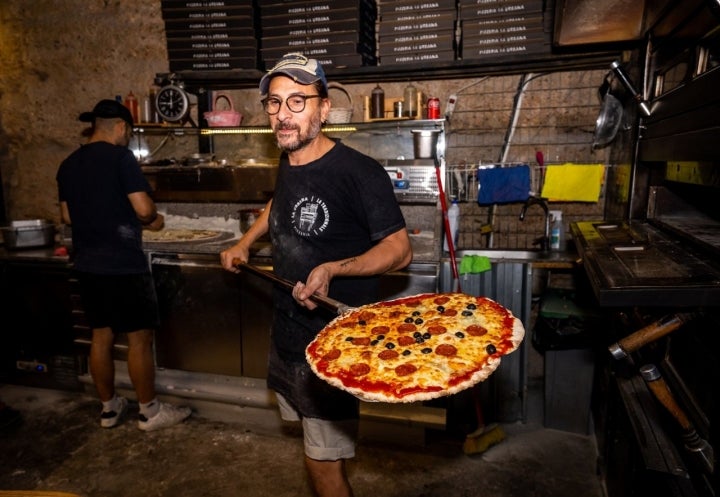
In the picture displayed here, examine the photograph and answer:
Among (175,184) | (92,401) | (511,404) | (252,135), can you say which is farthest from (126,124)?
(511,404)

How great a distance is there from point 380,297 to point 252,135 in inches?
92.3

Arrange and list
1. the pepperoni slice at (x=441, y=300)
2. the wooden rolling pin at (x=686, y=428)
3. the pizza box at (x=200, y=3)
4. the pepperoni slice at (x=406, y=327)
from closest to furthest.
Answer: the wooden rolling pin at (x=686, y=428) → the pepperoni slice at (x=406, y=327) → the pepperoni slice at (x=441, y=300) → the pizza box at (x=200, y=3)

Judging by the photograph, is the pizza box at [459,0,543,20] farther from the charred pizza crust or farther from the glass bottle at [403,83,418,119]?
the charred pizza crust

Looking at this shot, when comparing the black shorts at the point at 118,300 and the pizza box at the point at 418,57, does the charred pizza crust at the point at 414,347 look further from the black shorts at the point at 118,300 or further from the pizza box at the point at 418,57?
the pizza box at the point at 418,57

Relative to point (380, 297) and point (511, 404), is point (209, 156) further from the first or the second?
point (511, 404)

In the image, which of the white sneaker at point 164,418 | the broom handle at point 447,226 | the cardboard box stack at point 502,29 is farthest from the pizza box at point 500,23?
the white sneaker at point 164,418

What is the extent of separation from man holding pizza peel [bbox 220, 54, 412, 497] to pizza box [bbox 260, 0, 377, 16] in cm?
214

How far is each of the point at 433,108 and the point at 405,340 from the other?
257 cm

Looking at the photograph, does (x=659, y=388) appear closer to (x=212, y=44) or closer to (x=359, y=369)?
(x=359, y=369)

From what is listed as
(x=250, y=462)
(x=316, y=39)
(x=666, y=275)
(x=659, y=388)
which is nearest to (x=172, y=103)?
(x=316, y=39)

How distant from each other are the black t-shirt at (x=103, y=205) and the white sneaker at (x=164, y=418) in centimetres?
116

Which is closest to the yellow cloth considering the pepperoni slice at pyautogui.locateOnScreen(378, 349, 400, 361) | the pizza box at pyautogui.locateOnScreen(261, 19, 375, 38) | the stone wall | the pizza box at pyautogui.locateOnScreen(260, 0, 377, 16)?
the stone wall

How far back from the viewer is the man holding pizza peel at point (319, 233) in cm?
200

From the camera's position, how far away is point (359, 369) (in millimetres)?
1658
